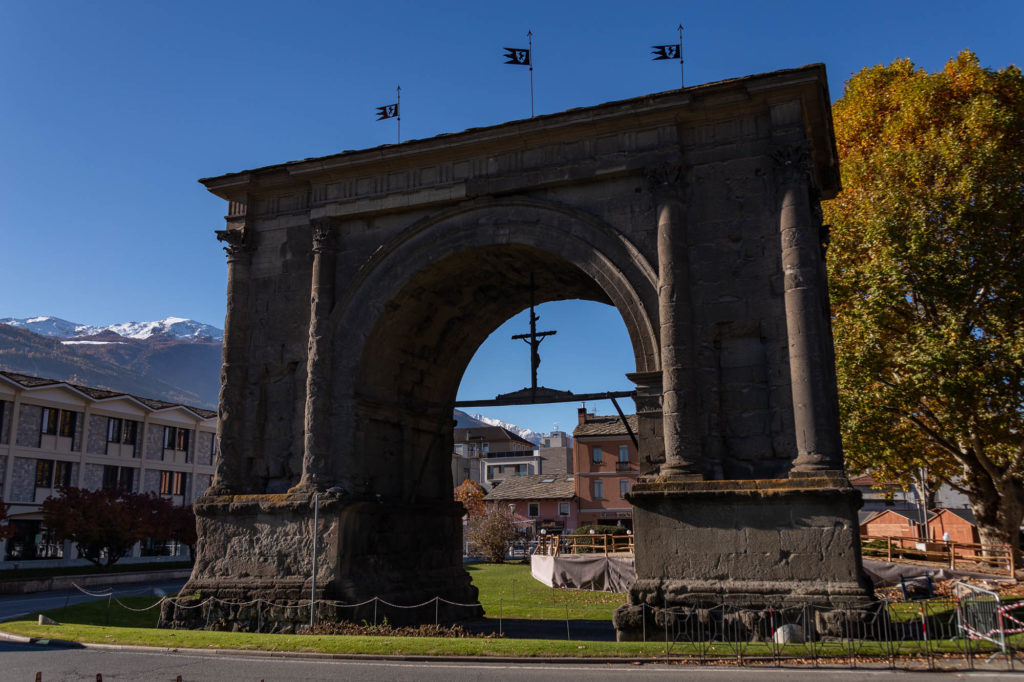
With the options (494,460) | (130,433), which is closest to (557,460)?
(494,460)

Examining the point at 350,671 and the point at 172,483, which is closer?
the point at 350,671

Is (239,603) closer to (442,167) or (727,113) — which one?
(442,167)

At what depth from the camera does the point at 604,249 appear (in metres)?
16.0

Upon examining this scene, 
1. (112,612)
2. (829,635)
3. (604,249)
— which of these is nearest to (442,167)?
(604,249)

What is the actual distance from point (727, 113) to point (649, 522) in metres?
8.03

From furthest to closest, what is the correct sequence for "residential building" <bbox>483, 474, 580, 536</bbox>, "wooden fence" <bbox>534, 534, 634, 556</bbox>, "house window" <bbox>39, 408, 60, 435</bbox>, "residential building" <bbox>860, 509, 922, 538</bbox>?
1. "residential building" <bbox>483, 474, 580, 536</bbox>
2. "house window" <bbox>39, 408, 60, 435</bbox>
3. "residential building" <bbox>860, 509, 922, 538</bbox>
4. "wooden fence" <bbox>534, 534, 634, 556</bbox>

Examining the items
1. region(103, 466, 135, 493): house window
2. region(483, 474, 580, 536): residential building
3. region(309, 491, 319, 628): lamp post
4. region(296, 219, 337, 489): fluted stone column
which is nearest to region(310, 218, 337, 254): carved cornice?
region(296, 219, 337, 489): fluted stone column

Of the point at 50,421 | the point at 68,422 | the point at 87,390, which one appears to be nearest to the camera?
the point at 50,421

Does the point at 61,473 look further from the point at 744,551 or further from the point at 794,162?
the point at 794,162

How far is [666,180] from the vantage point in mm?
15484

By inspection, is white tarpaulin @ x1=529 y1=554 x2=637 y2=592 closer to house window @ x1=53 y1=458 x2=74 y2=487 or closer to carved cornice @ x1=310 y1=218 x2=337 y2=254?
carved cornice @ x1=310 y1=218 x2=337 y2=254

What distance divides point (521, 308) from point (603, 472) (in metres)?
42.3

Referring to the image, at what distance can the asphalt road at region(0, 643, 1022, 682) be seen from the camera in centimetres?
1008

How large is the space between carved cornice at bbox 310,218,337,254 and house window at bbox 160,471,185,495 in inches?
1538
